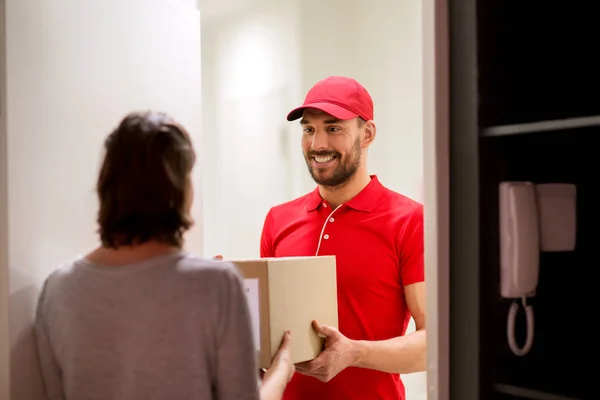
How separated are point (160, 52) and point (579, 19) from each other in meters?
1.03

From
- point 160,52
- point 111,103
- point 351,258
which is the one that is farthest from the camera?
point 351,258

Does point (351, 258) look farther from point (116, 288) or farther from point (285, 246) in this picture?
point (116, 288)

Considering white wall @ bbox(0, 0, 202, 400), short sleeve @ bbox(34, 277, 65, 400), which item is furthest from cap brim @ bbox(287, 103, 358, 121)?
short sleeve @ bbox(34, 277, 65, 400)

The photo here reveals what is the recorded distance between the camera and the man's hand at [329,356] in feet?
5.22

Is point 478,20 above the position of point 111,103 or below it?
above

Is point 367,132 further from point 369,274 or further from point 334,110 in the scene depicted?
point 369,274

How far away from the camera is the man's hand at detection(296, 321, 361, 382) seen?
1592 millimetres

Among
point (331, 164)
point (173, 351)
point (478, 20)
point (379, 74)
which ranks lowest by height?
point (173, 351)

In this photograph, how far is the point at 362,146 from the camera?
2115mm

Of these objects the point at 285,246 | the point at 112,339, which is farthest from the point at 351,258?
the point at 112,339

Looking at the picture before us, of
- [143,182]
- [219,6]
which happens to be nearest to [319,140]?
[143,182]

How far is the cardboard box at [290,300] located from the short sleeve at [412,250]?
1.15 feet

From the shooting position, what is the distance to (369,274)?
6.28 feet

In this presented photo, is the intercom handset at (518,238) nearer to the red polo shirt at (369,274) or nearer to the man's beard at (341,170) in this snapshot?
the red polo shirt at (369,274)
